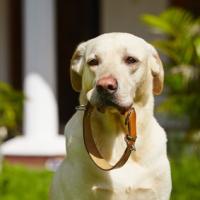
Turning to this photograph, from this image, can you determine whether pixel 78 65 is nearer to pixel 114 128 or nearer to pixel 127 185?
pixel 114 128

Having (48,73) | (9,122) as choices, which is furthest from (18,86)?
(9,122)

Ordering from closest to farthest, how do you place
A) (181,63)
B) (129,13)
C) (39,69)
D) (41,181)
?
(41,181), (181,63), (39,69), (129,13)

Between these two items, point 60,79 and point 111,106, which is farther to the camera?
point 60,79

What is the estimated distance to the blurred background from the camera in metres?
8.06

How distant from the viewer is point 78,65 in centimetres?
355

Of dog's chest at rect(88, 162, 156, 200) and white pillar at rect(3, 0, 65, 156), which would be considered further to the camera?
white pillar at rect(3, 0, 65, 156)

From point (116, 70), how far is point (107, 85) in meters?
0.12

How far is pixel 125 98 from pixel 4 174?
498cm

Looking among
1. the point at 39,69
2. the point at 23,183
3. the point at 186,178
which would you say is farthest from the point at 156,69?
the point at 39,69

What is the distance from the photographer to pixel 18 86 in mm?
12422

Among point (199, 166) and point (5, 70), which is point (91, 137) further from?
point (5, 70)

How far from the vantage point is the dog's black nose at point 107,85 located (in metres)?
3.14

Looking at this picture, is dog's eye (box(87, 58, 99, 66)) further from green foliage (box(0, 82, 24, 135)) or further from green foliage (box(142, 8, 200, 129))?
green foliage (box(0, 82, 24, 135))

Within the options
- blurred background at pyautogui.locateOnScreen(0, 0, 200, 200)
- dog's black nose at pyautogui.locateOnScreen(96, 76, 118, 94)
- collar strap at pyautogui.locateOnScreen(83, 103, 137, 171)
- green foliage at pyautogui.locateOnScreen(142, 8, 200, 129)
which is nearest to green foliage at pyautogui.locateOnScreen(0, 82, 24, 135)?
blurred background at pyautogui.locateOnScreen(0, 0, 200, 200)
